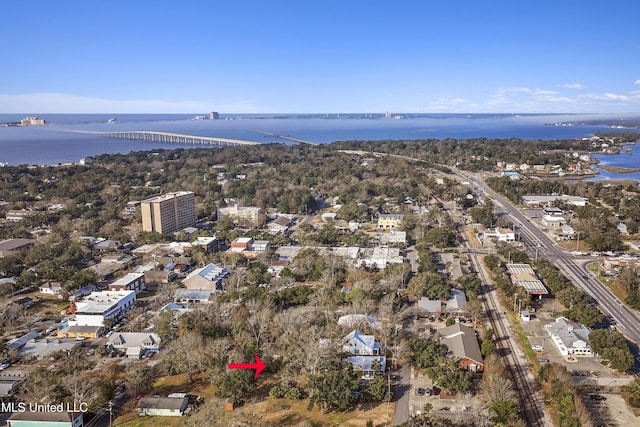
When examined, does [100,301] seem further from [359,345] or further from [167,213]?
[167,213]

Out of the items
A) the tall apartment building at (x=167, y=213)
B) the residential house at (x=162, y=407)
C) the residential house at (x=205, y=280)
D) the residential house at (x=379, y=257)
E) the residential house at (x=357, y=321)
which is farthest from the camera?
the tall apartment building at (x=167, y=213)

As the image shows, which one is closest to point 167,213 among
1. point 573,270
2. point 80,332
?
point 80,332

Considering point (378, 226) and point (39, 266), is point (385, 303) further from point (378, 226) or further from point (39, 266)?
point (39, 266)

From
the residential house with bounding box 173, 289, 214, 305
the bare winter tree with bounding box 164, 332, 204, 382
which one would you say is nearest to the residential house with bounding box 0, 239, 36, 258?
the residential house with bounding box 173, 289, 214, 305

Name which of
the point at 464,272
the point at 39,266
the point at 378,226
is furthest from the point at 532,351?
the point at 39,266

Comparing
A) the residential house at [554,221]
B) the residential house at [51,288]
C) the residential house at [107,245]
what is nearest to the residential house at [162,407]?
the residential house at [51,288]

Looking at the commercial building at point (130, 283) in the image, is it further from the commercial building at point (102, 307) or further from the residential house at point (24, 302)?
the residential house at point (24, 302)

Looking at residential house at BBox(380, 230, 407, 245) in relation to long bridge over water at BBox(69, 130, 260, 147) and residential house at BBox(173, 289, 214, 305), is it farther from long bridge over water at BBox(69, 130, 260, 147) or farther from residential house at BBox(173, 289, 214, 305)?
long bridge over water at BBox(69, 130, 260, 147)
